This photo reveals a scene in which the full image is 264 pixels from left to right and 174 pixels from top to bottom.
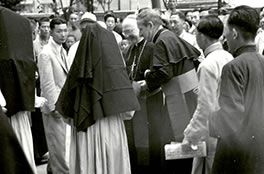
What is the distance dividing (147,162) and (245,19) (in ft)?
11.9

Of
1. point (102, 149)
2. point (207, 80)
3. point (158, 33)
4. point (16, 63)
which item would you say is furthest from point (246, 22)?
point (158, 33)

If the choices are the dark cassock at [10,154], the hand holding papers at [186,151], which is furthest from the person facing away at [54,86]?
the dark cassock at [10,154]

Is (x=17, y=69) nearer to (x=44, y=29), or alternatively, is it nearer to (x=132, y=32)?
(x=132, y=32)

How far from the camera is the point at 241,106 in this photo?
180 inches

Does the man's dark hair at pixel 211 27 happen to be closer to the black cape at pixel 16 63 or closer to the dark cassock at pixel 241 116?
the dark cassock at pixel 241 116

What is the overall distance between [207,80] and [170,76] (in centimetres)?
166

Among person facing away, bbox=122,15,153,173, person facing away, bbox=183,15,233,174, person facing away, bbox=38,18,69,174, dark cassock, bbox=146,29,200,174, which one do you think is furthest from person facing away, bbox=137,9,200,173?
person facing away, bbox=183,15,233,174

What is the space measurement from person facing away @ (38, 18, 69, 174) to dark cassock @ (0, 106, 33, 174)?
4.80 m

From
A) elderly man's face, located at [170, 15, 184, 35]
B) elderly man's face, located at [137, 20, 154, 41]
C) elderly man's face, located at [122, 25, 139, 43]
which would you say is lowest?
elderly man's face, located at [170, 15, 184, 35]

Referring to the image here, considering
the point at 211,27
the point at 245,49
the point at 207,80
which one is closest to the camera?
the point at 245,49

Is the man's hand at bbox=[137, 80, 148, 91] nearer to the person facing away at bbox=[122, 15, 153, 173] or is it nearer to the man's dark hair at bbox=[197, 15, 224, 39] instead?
the person facing away at bbox=[122, 15, 153, 173]

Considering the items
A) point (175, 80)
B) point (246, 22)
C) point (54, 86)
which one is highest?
point (246, 22)

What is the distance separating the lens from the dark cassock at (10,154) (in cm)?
283

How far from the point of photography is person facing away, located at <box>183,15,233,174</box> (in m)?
5.53
